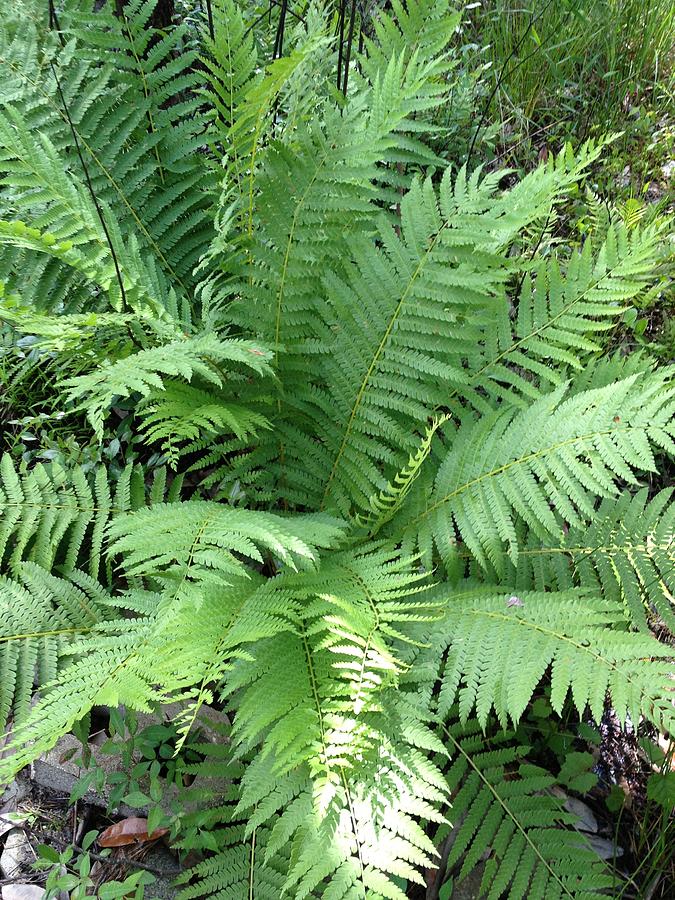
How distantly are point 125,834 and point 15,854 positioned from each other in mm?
229

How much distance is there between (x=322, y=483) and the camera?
1764 millimetres

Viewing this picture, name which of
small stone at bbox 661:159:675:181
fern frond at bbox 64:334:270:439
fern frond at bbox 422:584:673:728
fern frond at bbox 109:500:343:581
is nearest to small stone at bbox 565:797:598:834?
fern frond at bbox 422:584:673:728

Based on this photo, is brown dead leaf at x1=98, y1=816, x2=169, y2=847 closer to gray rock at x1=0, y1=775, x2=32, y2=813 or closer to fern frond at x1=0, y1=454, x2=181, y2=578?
gray rock at x1=0, y1=775, x2=32, y2=813

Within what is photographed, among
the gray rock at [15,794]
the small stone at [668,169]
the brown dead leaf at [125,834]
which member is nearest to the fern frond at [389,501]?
the brown dead leaf at [125,834]

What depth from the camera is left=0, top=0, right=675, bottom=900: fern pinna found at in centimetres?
116

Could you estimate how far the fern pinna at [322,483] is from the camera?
1.16m

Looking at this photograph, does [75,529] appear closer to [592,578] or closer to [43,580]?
[43,580]

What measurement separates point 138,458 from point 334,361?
2.31 ft

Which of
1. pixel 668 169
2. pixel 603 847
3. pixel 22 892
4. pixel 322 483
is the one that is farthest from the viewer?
pixel 668 169

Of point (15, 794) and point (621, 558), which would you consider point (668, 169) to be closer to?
point (621, 558)

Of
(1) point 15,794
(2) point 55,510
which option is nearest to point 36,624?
(2) point 55,510

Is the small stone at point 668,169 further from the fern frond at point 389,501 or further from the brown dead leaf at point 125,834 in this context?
the brown dead leaf at point 125,834

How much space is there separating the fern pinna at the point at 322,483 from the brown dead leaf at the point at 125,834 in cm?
16

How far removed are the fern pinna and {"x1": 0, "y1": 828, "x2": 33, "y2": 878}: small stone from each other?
301mm
